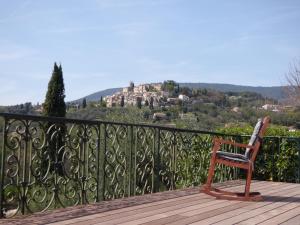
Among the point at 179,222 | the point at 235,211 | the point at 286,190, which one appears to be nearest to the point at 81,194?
the point at 179,222

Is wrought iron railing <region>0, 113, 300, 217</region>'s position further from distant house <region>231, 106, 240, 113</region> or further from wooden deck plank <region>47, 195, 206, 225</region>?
distant house <region>231, 106, 240, 113</region>

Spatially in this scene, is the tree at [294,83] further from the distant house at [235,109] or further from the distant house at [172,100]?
the distant house at [172,100]

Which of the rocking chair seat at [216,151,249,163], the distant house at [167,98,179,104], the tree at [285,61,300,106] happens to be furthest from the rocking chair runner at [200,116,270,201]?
the distant house at [167,98,179,104]

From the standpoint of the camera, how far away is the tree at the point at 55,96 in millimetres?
17922

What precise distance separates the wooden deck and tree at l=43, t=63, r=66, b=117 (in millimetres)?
13809

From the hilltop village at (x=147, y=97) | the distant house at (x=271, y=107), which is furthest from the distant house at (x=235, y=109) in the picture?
the hilltop village at (x=147, y=97)

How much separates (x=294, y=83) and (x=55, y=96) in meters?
13.1

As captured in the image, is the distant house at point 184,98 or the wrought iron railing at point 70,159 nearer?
the wrought iron railing at point 70,159

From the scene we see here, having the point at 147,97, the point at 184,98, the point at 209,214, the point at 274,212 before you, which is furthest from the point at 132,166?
the point at 147,97

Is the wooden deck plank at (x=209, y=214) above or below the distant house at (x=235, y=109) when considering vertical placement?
below

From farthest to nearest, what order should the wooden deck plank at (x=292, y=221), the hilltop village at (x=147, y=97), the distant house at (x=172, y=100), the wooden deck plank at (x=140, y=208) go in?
the distant house at (x=172, y=100) < the hilltop village at (x=147, y=97) < the wooden deck plank at (x=292, y=221) < the wooden deck plank at (x=140, y=208)

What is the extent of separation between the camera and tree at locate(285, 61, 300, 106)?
22.7 m

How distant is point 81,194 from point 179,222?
3.83 ft

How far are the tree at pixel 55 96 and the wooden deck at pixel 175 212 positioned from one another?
1381 centimetres
